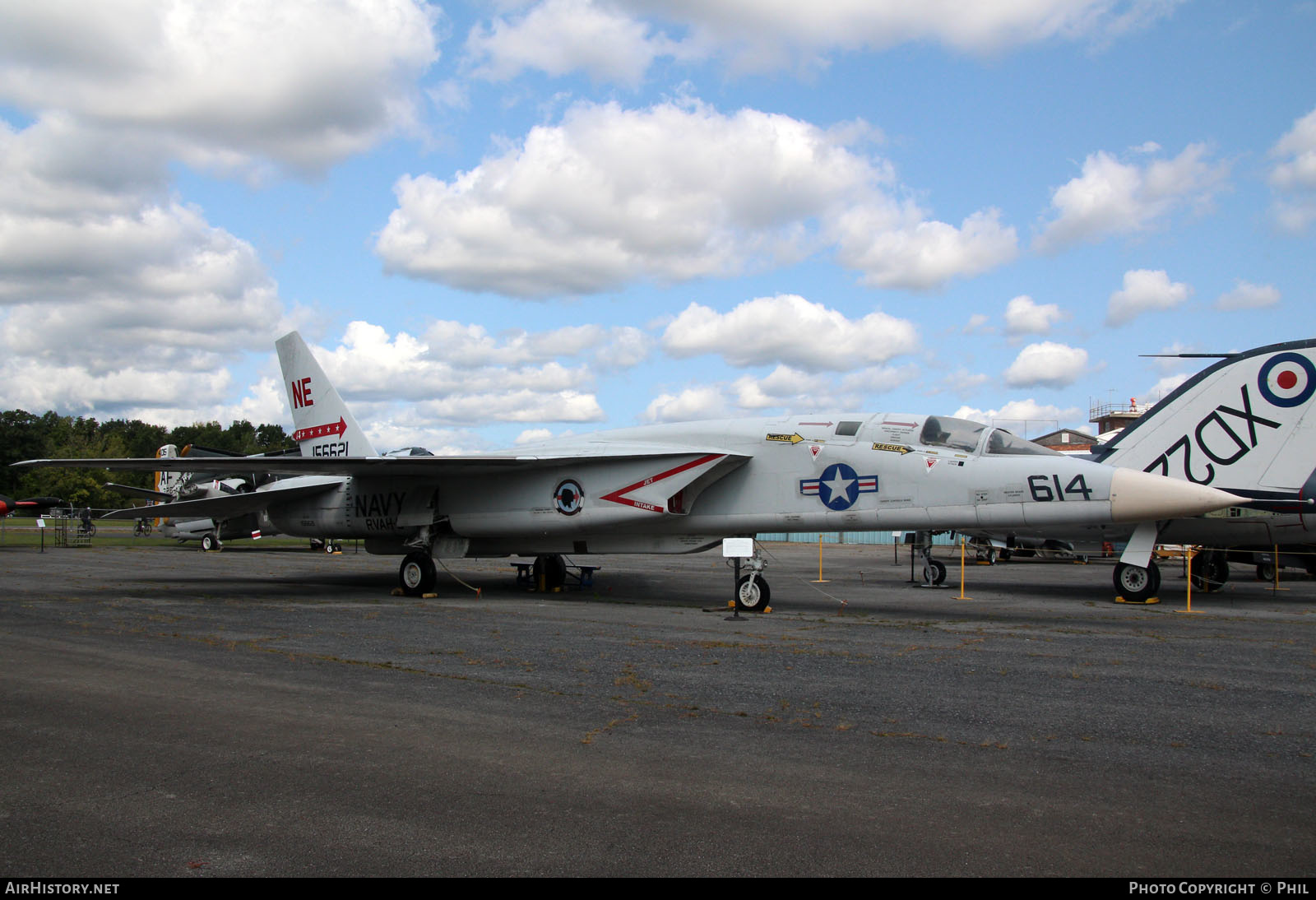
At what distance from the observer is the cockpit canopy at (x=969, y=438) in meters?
10.6

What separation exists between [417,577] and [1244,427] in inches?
528

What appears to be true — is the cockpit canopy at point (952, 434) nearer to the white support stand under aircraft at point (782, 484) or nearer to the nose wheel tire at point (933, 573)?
the white support stand under aircraft at point (782, 484)

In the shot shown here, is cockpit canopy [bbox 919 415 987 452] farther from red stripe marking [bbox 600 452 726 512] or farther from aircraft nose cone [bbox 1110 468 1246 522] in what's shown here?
red stripe marking [bbox 600 452 726 512]

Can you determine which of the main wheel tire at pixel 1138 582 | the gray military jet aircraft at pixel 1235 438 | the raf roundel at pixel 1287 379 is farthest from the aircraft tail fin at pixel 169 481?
the raf roundel at pixel 1287 379

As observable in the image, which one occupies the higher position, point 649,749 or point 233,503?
point 233,503

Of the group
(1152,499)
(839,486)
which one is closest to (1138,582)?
(1152,499)

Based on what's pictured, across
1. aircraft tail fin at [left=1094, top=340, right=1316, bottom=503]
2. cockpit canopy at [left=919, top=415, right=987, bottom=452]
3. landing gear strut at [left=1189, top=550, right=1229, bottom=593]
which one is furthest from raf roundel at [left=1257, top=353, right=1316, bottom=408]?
cockpit canopy at [left=919, top=415, right=987, bottom=452]

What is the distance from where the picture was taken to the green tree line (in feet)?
219

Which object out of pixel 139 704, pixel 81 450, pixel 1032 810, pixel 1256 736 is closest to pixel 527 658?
pixel 139 704

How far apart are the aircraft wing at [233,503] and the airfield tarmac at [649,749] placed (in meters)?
5.20

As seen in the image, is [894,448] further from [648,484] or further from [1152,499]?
[648,484]

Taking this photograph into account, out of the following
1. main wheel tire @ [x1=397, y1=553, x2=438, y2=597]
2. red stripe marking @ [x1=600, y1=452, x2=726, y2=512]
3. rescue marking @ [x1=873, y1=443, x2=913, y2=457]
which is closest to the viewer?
rescue marking @ [x1=873, y1=443, x2=913, y2=457]

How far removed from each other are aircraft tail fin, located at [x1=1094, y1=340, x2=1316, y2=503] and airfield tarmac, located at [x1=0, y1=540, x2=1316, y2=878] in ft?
13.4

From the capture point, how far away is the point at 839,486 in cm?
1126
